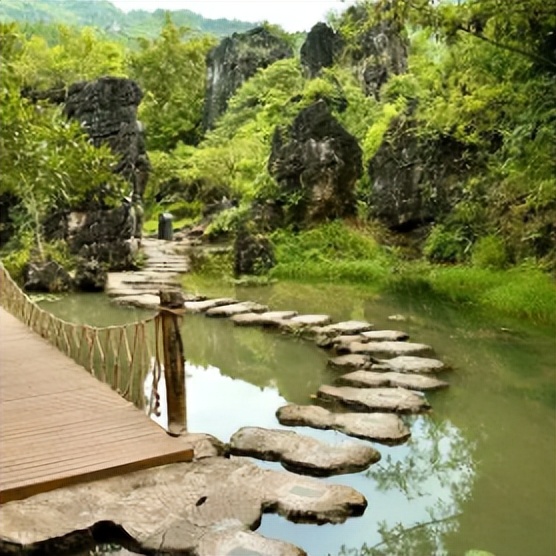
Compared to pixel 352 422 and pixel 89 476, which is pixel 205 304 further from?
pixel 89 476

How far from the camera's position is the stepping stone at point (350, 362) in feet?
22.2

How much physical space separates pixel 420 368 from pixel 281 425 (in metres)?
1.88

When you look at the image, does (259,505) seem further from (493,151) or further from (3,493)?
(493,151)

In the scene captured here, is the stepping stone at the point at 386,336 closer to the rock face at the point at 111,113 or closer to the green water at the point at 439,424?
the green water at the point at 439,424

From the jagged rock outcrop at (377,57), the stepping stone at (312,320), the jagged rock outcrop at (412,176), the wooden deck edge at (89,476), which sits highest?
the jagged rock outcrop at (377,57)

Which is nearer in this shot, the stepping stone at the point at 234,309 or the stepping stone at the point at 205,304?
the stepping stone at the point at 234,309

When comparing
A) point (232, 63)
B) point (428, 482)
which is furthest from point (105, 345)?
point (232, 63)

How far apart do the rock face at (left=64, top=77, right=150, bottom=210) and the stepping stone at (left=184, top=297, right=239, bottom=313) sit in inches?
241

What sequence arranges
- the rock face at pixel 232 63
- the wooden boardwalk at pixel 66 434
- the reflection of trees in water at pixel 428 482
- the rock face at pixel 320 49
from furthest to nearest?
the rock face at pixel 232 63 < the rock face at pixel 320 49 < the wooden boardwalk at pixel 66 434 < the reflection of trees in water at pixel 428 482

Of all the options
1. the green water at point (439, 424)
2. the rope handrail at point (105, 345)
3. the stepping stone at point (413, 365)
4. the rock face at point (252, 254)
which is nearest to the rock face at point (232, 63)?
the rock face at point (252, 254)

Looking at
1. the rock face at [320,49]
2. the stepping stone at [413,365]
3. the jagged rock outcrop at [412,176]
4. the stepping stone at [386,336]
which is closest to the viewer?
the stepping stone at [413,365]

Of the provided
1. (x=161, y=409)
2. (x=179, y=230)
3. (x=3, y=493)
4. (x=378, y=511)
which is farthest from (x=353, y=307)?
(x=179, y=230)

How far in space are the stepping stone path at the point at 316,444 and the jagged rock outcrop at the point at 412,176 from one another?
6469 mm

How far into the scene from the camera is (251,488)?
3863 mm
